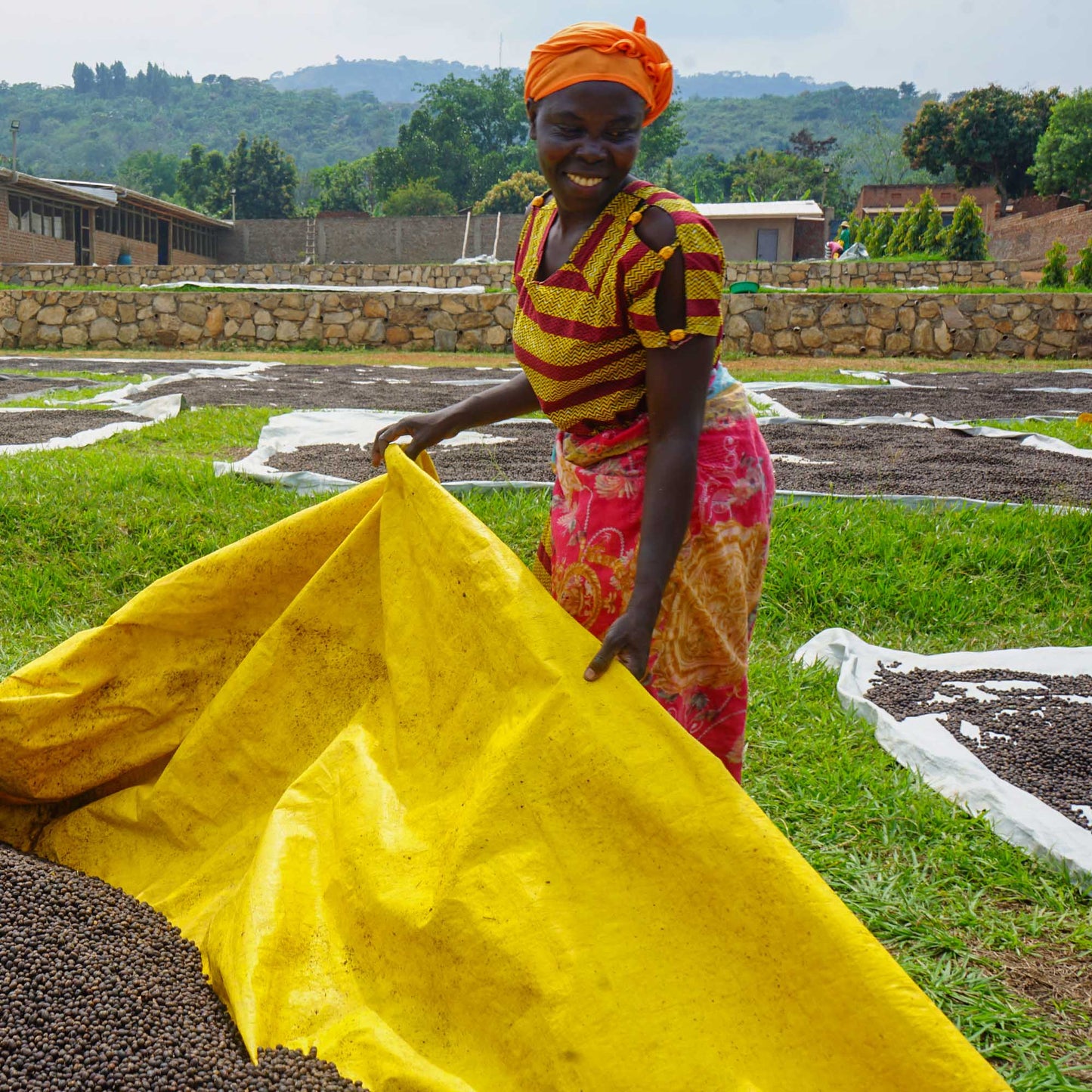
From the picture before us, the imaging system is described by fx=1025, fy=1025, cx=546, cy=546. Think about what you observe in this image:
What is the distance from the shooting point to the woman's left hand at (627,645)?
1238 millimetres


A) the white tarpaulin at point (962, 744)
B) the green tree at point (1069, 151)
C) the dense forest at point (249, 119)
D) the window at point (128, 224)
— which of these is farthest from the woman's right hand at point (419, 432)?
the dense forest at point (249, 119)

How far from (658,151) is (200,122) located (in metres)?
68.3

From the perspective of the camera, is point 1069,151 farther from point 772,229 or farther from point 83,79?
point 83,79

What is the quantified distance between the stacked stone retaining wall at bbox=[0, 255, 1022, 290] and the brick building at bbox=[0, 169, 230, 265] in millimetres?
3899

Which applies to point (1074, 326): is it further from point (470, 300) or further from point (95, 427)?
point (95, 427)

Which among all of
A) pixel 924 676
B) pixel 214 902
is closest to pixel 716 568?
pixel 214 902

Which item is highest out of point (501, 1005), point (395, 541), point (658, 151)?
point (658, 151)

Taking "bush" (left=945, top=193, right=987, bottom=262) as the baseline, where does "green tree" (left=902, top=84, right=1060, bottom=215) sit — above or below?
above

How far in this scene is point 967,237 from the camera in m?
17.4

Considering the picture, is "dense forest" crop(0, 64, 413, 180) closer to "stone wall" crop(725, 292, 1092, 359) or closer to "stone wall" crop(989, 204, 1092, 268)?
"stone wall" crop(989, 204, 1092, 268)

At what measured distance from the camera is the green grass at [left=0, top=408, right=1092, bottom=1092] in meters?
1.68

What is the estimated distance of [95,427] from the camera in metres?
5.38

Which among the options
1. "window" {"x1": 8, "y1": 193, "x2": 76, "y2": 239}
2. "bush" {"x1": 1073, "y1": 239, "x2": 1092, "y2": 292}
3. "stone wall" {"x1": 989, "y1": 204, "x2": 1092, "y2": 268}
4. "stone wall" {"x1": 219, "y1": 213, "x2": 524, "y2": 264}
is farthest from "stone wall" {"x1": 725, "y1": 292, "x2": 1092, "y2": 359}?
"window" {"x1": 8, "y1": 193, "x2": 76, "y2": 239}

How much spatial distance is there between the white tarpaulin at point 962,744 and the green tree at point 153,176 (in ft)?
176
